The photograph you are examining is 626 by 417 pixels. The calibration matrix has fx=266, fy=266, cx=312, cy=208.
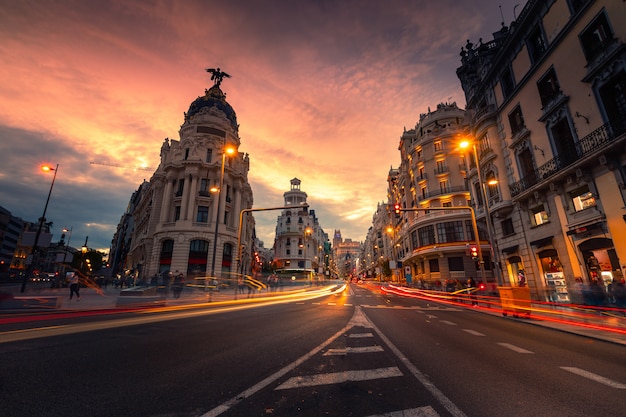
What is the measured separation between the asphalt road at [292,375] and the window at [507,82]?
21331 mm

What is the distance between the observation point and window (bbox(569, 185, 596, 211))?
1439 centimetres

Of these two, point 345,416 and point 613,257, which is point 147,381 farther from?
point 613,257

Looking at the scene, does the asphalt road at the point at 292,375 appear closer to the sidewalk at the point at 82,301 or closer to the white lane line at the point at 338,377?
the white lane line at the point at 338,377

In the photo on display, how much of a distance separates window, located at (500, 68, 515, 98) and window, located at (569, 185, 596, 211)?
958 cm

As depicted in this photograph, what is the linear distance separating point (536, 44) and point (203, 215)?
3974 cm

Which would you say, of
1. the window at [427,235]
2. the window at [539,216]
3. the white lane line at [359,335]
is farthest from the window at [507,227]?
the white lane line at [359,335]

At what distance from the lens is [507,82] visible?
2158 cm

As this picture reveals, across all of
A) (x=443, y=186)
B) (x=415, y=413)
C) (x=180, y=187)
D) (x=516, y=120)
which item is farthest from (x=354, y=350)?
(x=180, y=187)

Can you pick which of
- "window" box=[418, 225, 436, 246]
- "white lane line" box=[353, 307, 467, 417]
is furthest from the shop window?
"white lane line" box=[353, 307, 467, 417]

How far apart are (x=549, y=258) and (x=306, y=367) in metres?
20.6

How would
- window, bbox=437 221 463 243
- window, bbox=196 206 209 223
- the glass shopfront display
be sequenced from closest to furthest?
the glass shopfront display, window, bbox=437 221 463 243, window, bbox=196 206 209 223

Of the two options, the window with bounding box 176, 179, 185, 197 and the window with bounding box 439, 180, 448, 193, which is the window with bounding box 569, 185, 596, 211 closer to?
the window with bounding box 439, 180, 448, 193

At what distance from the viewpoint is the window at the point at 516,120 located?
1972 centimetres

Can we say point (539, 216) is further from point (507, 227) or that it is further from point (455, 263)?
point (455, 263)
